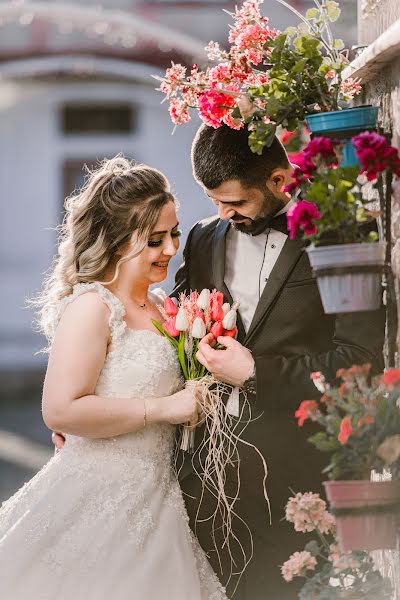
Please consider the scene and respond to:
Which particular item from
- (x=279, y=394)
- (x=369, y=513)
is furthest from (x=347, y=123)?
(x=369, y=513)

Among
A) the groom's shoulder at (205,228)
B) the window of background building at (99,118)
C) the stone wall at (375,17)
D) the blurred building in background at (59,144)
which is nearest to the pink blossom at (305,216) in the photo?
the stone wall at (375,17)

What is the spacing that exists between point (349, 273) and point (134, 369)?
872 millimetres

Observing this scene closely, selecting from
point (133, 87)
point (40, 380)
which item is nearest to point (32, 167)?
point (133, 87)

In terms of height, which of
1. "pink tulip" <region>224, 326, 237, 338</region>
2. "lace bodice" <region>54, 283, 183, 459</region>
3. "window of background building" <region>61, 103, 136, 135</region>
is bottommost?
"lace bodice" <region>54, 283, 183, 459</region>

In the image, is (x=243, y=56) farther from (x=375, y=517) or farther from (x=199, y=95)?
(x=375, y=517)

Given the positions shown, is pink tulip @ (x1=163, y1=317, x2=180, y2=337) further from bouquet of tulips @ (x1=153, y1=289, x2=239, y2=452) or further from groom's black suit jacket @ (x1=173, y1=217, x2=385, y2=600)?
groom's black suit jacket @ (x1=173, y1=217, x2=385, y2=600)

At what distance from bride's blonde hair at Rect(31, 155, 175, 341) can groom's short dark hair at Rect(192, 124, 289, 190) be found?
156 mm

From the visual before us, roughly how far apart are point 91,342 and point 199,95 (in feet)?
2.77

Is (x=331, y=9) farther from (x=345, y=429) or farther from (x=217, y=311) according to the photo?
(x=345, y=429)

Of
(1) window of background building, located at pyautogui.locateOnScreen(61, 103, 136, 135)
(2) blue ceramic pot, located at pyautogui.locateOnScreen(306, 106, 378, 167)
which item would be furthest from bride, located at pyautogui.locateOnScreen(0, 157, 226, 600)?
(1) window of background building, located at pyautogui.locateOnScreen(61, 103, 136, 135)

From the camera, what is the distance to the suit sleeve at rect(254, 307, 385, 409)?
3330 millimetres

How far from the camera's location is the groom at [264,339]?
3.49 meters

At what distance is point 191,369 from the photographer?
143 inches

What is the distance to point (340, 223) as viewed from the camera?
3.03m
